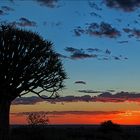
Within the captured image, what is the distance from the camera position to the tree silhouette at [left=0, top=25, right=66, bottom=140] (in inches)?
1093

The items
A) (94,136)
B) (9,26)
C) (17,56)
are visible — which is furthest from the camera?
(94,136)

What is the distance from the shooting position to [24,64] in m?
27.9

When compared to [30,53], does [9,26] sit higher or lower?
higher

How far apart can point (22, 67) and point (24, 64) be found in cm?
21

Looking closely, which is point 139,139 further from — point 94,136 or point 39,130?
point 39,130

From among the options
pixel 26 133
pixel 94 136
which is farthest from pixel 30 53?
pixel 94 136

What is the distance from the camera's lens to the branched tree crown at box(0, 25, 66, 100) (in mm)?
27766

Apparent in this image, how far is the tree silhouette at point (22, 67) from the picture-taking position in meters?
27.8

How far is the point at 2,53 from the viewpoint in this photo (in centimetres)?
2781

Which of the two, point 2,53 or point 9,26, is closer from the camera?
point 2,53

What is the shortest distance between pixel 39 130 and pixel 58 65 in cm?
563

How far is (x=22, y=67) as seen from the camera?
27.8 m

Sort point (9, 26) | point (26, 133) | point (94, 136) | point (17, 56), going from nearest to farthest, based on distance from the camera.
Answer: point (17, 56) < point (9, 26) < point (26, 133) < point (94, 136)

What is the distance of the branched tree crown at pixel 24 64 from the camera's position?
2777cm
